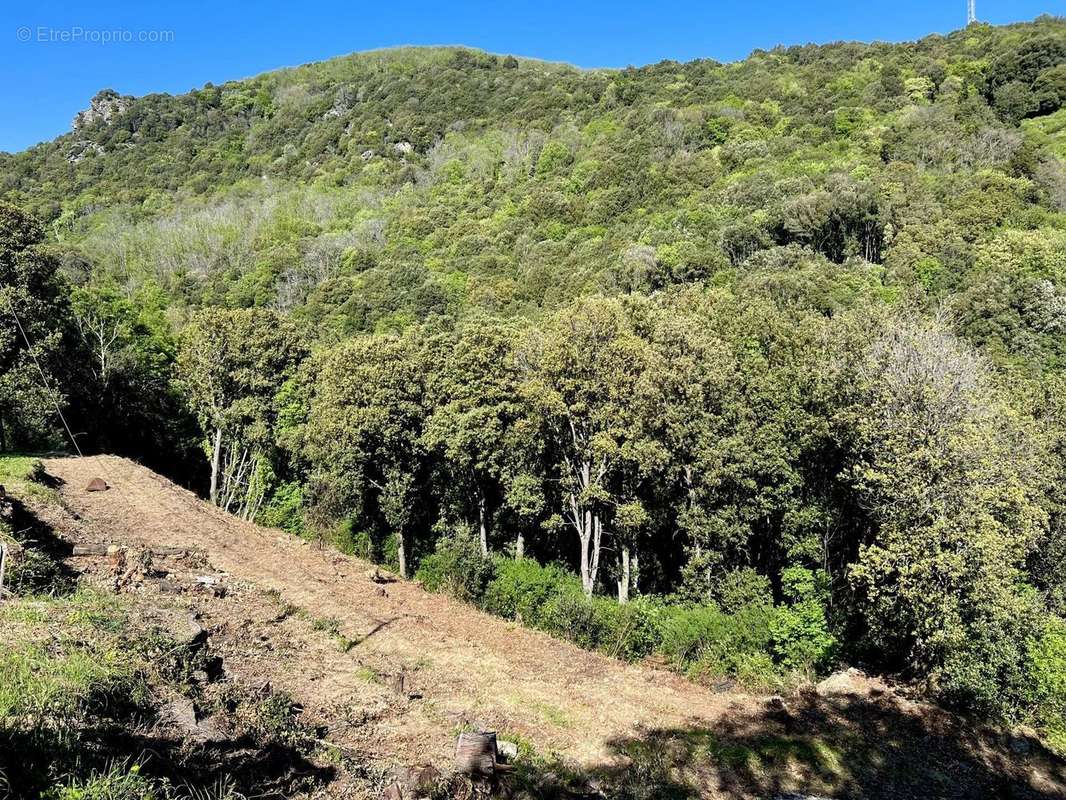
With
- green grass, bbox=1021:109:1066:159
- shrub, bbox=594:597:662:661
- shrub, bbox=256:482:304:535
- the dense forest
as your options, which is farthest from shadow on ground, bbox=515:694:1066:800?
green grass, bbox=1021:109:1066:159

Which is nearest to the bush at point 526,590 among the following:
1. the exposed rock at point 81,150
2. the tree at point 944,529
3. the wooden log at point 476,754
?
the tree at point 944,529

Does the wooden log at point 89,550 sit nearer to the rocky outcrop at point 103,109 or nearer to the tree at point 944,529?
the tree at point 944,529

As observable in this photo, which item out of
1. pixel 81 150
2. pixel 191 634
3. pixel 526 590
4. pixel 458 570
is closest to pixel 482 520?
pixel 458 570

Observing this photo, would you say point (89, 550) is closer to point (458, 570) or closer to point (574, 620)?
point (458, 570)

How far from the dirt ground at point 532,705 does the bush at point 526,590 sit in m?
0.77

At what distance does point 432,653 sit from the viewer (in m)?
14.9

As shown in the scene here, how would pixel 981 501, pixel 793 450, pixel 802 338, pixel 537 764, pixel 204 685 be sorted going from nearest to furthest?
1. pixel 204 685
2. pixel 537 764
3. pixel 981 501
4. pixel 793 450
5. pixel 802 338

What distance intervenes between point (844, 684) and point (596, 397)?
10384mm

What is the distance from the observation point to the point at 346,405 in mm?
22953

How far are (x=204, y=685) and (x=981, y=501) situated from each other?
1645 cm

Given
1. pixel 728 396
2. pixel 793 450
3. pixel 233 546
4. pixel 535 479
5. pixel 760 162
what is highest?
pixel 760 162

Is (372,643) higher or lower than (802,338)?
lower

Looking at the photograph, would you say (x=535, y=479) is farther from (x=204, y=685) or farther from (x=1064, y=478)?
(x=1064, y=478)

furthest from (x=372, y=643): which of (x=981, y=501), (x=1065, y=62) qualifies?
(x=1065, y=62)
